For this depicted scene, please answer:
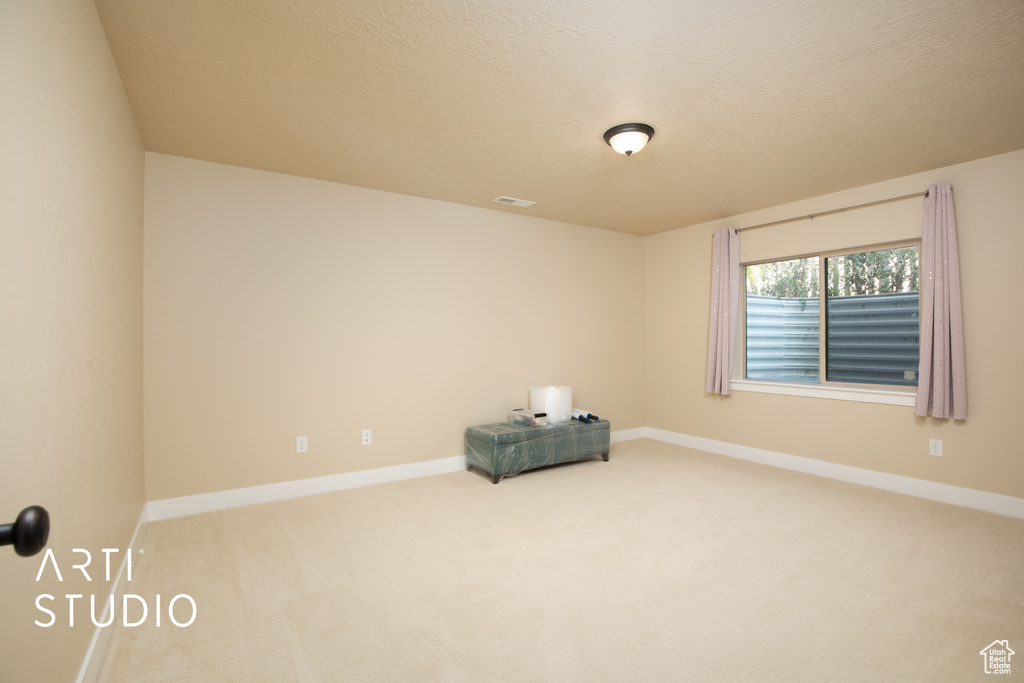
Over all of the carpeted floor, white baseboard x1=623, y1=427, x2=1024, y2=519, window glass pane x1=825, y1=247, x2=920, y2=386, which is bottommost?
the carpeted floor

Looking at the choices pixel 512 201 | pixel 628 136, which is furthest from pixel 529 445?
pixel 628 136

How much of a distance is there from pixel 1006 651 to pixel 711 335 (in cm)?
332

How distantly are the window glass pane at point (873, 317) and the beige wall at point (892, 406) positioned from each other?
225 millimetres

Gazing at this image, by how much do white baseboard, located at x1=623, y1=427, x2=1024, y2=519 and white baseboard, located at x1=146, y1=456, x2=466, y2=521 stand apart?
2.61 m

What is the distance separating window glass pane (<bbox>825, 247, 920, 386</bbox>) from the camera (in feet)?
12.3

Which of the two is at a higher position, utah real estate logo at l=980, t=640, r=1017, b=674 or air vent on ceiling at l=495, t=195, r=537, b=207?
air vent on ceiling at l=495, t=195, r=537, b=207

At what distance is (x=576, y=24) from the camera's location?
6.34 feet

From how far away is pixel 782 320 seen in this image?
4.65 meters

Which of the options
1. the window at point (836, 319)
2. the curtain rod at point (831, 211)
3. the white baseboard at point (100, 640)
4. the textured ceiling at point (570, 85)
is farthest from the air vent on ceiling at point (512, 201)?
the white baseboard at point (100, 640)

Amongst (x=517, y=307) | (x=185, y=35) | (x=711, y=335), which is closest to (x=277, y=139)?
(x=185, y=35)

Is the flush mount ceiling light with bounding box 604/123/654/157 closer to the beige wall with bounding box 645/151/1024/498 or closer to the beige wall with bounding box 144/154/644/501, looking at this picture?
the beige wall with bounding box 144/154/644/501

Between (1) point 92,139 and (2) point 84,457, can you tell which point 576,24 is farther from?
(2) point 84,457

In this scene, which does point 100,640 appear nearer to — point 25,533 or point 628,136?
point 25,533

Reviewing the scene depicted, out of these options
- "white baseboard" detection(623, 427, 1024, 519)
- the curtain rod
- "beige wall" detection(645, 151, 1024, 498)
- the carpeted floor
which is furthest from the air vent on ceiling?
"white baseboard" detection(623, 427, 1024, 519)
